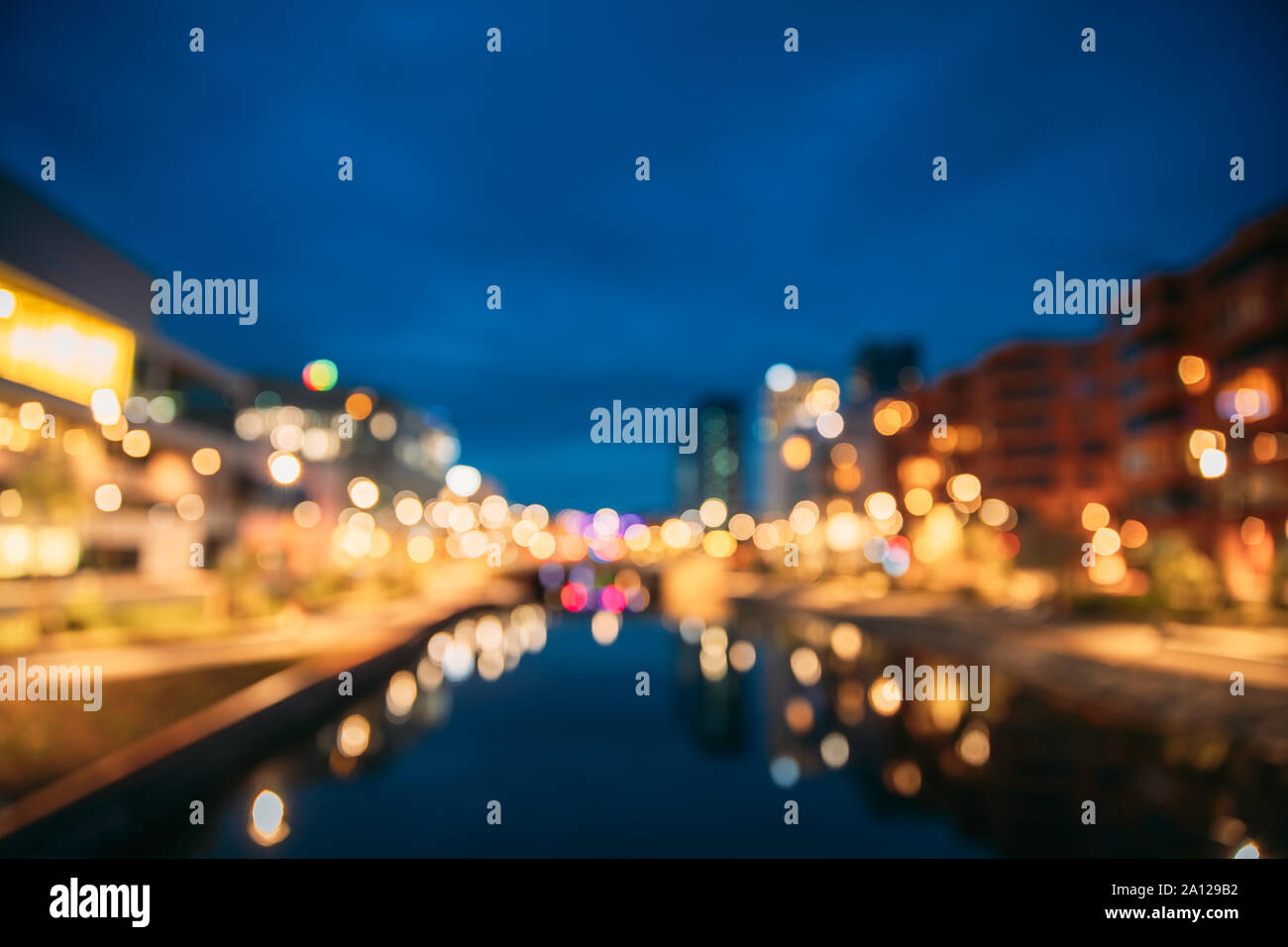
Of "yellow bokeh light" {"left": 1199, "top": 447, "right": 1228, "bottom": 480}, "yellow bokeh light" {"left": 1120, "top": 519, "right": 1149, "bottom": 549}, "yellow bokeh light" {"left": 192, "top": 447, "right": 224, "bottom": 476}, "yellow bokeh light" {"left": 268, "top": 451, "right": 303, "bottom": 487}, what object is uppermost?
"yellow bokeh light" {"left": 192, "top": 447, "right": 224, "bottom": 476}

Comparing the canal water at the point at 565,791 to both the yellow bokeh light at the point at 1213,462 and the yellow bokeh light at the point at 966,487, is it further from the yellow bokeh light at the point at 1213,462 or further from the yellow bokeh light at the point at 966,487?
the yellow bokeh light at the point at 966,487

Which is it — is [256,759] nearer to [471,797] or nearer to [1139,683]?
[471,797]

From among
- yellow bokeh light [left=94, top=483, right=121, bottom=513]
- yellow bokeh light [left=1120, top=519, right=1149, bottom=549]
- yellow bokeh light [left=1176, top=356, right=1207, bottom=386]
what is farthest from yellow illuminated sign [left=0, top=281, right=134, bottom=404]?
yellow bokeh light [left=1120, top=519, right=1149, bottom=549]

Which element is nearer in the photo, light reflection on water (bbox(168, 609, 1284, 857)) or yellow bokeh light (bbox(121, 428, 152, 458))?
light reflection on water (bbox(168, 609, 1284, 857))

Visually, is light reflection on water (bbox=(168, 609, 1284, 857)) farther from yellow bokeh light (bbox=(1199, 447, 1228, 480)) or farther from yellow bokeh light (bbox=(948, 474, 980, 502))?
yellow bokeh light (bbox=(948, 474, 980, 502))

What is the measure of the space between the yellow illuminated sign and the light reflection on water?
20.5 m

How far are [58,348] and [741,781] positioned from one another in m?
34.5

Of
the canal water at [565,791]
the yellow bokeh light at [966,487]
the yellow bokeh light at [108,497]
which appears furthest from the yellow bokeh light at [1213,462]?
the yellow bokeh light at [966,487]

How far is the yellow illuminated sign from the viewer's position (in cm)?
3111

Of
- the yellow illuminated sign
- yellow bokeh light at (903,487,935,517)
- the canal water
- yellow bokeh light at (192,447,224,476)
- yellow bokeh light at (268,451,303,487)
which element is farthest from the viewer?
yellow bokeh light at (903,487,935,517)

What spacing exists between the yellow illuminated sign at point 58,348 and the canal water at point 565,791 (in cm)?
2207

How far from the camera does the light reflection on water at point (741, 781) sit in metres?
11.5

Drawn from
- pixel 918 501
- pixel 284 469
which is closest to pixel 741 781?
pixel 284 469

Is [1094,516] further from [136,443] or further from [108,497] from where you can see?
[108,497]
